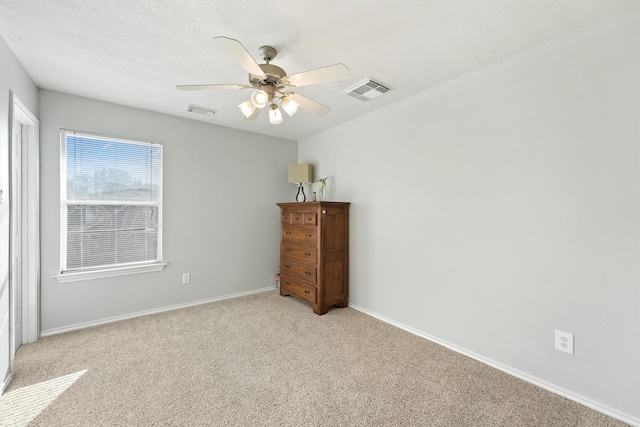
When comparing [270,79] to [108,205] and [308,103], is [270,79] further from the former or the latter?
[108,205]

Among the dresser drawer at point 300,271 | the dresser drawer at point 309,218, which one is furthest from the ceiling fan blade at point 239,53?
the dresser drawer at point 300,271

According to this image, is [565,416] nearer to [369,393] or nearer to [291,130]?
[369,393]

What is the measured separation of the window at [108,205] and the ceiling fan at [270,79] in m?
1.76

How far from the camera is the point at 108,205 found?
3062 millimetres

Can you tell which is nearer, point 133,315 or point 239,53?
point 239,53

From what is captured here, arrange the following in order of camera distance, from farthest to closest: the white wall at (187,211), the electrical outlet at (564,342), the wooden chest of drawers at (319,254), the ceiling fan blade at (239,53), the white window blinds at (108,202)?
the wooden chest of drawers at (319,254), the white window blinds at (108,202), the white wall at (187,211), the electrical outlet at (564,342), the ceiling fan blade at (239,53)

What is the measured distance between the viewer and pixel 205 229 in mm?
3684

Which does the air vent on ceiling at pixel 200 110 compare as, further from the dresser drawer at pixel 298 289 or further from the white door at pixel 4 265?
the dresser drawer at pixel 298 289

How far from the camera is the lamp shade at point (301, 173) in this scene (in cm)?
400

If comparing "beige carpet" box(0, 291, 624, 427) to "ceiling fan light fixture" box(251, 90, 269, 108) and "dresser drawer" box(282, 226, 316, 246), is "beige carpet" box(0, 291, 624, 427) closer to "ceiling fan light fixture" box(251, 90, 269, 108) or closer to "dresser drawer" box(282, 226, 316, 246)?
"dresser drawer" box(282, 226, 316, 246)

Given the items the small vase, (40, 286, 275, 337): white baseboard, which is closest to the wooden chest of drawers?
the small vase

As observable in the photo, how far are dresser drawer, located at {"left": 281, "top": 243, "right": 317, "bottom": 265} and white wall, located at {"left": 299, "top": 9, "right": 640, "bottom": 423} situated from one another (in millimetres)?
898

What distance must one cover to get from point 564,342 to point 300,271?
2560 mm

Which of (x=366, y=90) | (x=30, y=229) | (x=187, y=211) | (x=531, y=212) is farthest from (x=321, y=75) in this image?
(x=30, y=229)
